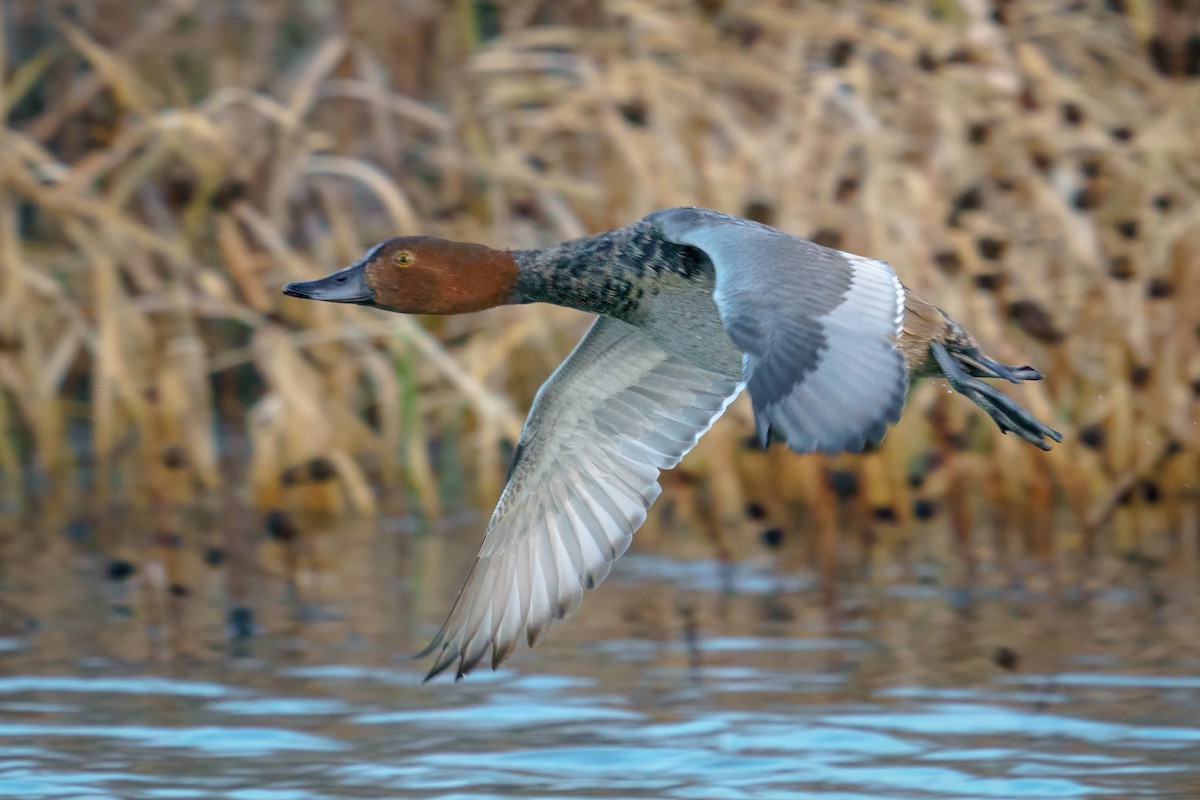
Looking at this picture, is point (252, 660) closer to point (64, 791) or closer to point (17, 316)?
point (64, 791)

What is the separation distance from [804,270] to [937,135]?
3.99 m

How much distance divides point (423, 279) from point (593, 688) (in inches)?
53.3

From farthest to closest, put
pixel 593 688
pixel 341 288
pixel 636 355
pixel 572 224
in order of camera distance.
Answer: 1. pixel 572 224
2. pixel 593 688
3. pixel 636 355
4. pixel 341 288

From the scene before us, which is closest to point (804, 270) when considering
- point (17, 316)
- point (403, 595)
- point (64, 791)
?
point (64, 791)

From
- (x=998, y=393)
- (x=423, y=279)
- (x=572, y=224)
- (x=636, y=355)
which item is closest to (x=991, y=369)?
(x=998, y=393)

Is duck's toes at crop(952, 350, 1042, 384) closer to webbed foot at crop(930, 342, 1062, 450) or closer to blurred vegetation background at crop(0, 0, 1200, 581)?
webbed foot at crop(930, 342, 1062, 450)

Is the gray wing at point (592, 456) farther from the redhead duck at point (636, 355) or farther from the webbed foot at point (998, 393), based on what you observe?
the webbed foot at point (998, 393)

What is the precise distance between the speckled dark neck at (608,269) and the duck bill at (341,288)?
0.44m

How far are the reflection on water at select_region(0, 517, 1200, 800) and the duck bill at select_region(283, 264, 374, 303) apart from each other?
115cm

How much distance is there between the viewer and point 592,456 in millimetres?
5582

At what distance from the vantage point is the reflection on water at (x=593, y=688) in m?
4.91

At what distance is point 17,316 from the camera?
28.3ft

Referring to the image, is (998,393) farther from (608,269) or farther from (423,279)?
(423,279)

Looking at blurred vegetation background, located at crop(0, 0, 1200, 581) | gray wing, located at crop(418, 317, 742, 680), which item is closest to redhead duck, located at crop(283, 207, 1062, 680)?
gray wing, located at crop(418, 317, 742, 680)
